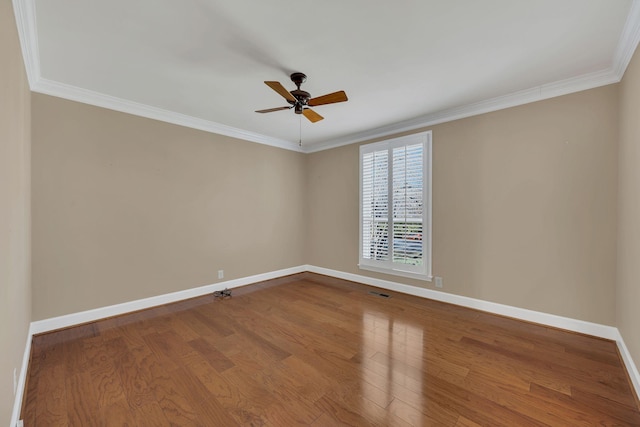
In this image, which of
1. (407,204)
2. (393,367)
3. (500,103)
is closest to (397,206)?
(407,204)

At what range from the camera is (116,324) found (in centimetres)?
289

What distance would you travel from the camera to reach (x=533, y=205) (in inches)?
114

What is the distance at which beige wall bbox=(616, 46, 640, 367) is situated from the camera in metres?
1.92

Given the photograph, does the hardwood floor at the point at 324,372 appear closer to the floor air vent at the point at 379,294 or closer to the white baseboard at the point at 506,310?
the white baseboard at the point at 506,310

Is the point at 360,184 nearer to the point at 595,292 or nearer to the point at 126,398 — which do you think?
the point at 595,292

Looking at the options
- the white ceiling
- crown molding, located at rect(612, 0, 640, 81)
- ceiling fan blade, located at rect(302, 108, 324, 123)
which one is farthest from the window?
crown molding, located at rect(612, 0, 640, 81)

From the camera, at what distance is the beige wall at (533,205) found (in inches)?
101

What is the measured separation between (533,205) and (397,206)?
5.44 feet

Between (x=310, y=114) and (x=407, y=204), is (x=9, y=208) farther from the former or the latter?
(x=407, y=204)

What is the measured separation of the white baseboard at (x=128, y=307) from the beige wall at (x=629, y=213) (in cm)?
442

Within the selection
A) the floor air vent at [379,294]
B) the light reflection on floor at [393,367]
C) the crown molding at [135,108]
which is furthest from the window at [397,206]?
the crown molding at [135,108]

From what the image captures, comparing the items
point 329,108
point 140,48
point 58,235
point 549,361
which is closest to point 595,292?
point 549,361

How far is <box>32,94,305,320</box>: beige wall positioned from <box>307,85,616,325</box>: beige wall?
2940 millimetres

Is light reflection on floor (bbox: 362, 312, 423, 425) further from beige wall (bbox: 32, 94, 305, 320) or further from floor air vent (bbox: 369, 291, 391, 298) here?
beige wall (bbox: 32, 94, 305, 320)
